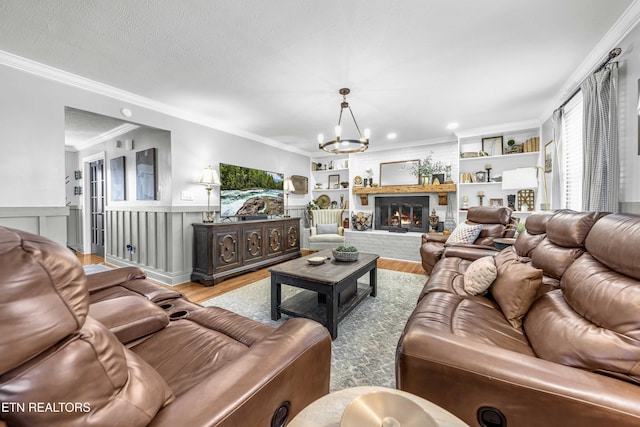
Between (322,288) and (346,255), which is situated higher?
(346,255)

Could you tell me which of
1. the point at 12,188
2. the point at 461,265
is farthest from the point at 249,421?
the point at 12,188

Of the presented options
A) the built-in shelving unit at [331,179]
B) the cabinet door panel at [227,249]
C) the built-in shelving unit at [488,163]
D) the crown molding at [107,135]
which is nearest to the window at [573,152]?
the built-in shelving unit at [488,163]

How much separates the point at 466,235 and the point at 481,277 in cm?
191

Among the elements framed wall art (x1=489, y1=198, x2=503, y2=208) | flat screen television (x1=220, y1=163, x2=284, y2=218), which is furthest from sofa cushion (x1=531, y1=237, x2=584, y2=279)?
flat screen television (x1=220, y1=163, x2=284, y2=218)

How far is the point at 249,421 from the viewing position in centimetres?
73

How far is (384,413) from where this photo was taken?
65 centimetres

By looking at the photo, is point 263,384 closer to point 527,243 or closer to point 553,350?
point 553,350

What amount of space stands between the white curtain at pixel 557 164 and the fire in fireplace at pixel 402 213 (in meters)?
2.10

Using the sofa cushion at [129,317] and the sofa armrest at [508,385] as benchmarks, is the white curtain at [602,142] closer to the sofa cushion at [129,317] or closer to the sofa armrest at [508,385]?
the sofa armrest at [508,385]

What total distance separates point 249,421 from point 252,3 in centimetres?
221

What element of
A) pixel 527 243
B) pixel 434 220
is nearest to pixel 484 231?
pixel 527 243

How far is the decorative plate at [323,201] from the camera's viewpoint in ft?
21.1

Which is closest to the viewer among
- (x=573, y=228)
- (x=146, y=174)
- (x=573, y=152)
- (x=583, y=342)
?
(x=583, y=342)

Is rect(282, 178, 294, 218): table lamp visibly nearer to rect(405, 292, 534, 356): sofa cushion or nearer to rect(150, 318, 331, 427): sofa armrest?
rect(405, 292, 534, 356): sofa cushion
